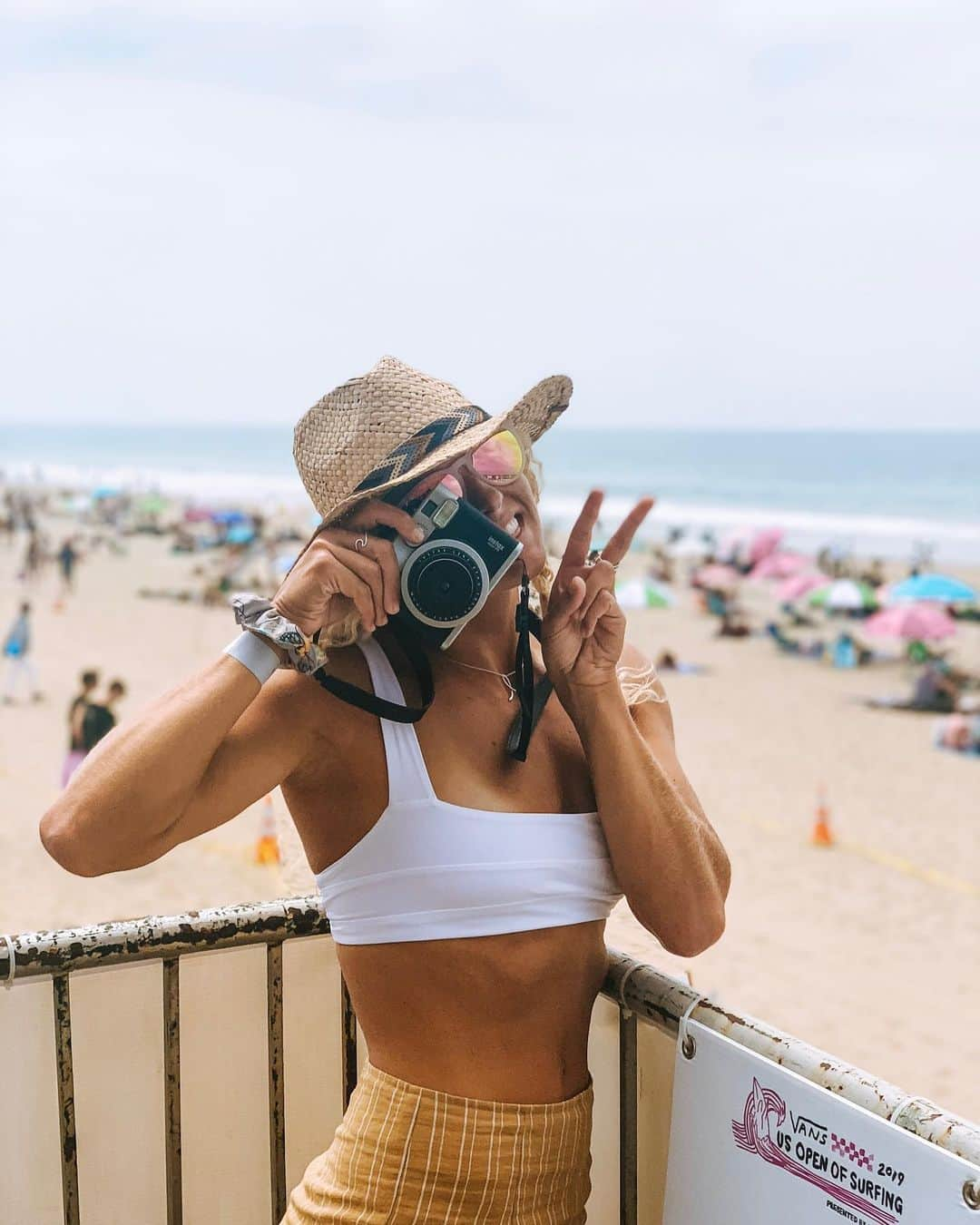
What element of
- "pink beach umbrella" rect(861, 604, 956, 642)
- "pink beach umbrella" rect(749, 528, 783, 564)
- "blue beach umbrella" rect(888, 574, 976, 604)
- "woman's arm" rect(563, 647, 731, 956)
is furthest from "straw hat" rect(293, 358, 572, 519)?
"pink beach umbrella" rect(749, 528, 783, 564)

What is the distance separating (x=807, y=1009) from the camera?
7.86m

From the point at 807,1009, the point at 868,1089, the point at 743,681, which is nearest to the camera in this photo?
the point at 868,1089

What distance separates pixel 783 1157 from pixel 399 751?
71 cm

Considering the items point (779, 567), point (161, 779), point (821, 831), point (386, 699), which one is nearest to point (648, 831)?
point (386, 699)

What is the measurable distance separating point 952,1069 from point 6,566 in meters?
25.3

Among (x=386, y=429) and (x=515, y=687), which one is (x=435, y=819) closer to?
(x=515, y=687)

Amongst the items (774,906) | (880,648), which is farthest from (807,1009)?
(880,648)

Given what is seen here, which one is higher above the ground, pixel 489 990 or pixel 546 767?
pixel 546 767

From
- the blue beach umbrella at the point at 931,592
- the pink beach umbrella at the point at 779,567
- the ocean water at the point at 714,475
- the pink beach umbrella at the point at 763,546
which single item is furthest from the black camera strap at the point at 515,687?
the ocean water at the point at 714,475

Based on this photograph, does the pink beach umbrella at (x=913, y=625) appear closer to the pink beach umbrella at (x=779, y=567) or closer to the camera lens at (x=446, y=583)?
the pink beach umbrella at (x=779, y=567)

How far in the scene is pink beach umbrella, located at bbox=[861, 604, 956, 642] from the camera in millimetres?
18234

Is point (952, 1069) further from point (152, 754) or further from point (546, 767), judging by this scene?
point (152, 754)

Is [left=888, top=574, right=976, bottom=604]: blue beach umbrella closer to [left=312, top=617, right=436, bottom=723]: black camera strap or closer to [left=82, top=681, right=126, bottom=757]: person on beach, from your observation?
[left=82, top=681, right=126, bottom=757]: person on beach

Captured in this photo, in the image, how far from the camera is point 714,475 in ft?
226
